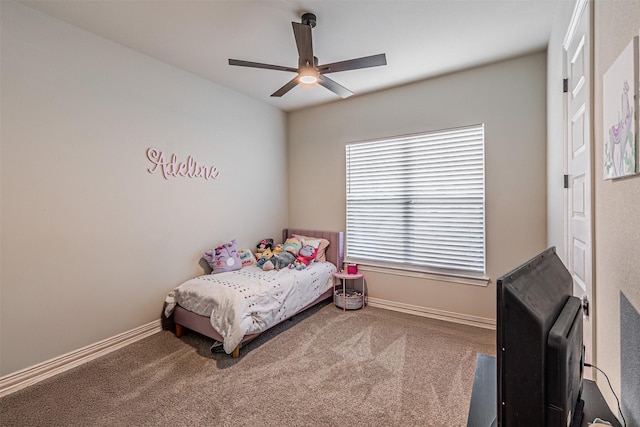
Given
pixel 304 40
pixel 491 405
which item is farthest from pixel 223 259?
pixel 491 405

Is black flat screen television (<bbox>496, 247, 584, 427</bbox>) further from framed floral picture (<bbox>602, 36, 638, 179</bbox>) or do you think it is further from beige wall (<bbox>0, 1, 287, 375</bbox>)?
beige wall (<bbox>0, 1, 287, 375</bbox>)

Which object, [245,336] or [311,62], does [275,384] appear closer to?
[245,336]

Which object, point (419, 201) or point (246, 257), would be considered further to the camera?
point (246, 257)

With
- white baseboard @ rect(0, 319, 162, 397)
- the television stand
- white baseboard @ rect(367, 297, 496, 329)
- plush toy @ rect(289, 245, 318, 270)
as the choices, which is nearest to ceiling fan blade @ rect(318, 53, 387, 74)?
the television stand

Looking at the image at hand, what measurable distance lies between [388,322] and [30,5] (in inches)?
161

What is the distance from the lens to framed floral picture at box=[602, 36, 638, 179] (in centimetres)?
84

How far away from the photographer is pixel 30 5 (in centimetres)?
207

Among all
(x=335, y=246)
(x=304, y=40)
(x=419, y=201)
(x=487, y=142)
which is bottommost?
(x=335, y=246)

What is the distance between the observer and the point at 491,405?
0.99m

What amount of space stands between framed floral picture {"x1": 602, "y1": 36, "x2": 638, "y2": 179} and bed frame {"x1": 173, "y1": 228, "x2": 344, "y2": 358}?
256 centimetres

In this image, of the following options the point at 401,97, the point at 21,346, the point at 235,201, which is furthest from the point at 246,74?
the point at 21,346

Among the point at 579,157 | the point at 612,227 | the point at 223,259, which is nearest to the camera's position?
the point at 612,227

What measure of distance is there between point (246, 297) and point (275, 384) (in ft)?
2.43

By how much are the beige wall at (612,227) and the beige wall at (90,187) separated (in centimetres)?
325
